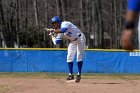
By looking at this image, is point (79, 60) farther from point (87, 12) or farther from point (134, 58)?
point (87, 12)

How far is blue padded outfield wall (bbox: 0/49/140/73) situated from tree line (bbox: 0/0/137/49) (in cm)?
2446

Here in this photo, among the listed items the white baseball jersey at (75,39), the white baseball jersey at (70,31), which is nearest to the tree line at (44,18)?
the white baseball jersey at (75,39)

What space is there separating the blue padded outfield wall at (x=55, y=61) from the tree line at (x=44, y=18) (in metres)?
24.5

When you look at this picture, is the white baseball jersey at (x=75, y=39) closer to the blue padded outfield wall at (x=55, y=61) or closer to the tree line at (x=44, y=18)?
the blue padded outfield wall at (x=55, y=61)

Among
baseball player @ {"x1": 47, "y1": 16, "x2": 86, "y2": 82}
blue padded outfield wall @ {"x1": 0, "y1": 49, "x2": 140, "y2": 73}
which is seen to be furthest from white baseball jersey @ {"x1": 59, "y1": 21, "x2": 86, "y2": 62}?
blue padded outfield wall @ {"x1": 0, "y1": 49, "x2": 140, "y2": 73}

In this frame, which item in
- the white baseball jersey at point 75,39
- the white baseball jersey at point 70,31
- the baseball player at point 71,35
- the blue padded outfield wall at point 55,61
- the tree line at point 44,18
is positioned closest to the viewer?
the baseball player at point 71,35

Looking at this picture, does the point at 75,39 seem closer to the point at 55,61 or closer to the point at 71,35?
the point at 71,35

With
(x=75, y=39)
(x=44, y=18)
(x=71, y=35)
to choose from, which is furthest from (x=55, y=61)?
(x=44, y=18)

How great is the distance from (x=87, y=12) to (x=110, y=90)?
151 feet

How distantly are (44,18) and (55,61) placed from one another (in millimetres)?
30947

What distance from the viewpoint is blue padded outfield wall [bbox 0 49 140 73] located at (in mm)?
22922

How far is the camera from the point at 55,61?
23.2m

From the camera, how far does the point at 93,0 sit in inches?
1984

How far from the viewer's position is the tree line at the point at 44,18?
164ft
